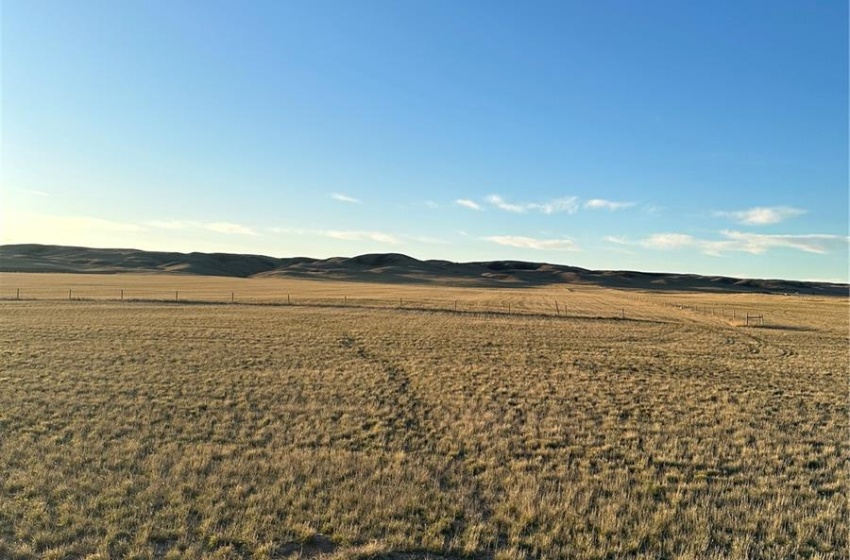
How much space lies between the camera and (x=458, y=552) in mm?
6719

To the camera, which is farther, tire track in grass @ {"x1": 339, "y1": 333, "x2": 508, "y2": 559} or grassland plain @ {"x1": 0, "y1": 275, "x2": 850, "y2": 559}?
tire track in grass @ {"x1": 339, "y1": 333, "x2": 508, "y2": 559}

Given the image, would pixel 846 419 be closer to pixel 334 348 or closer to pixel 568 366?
pixel 568 366

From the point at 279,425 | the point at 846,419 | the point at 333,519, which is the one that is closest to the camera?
the point at 333,519

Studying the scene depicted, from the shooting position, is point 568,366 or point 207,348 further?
point 207,348

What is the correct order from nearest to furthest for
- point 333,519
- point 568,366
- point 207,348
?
point 333,519 → point 568,366 → point 207,348

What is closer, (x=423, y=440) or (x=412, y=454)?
(x=412, y=454)

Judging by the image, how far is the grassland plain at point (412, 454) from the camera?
23.0 feet

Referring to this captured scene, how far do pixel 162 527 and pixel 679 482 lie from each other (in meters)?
8.66

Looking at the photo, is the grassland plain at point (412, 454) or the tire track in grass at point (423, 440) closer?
the grassland plain at point (412, 454)

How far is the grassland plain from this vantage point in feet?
23.0

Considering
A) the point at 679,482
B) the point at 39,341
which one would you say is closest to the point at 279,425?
the point at 679,482

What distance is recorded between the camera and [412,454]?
34.0 ft

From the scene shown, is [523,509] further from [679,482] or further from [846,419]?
[846,419]

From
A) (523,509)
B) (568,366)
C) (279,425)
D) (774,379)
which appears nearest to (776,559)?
(523,509)
